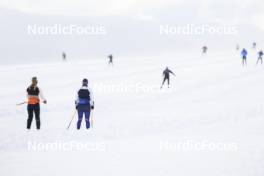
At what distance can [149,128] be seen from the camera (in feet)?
44.4

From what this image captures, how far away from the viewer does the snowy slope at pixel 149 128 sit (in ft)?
28.2

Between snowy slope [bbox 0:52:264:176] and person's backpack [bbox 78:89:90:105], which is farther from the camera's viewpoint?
person's backpack [bbox 78:89:90:105]

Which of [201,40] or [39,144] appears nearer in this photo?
[39,144]

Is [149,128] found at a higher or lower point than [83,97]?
lower

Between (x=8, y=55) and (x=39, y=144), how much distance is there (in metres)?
112

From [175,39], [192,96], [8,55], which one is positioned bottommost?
[192,96]

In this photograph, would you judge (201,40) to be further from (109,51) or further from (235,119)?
(235,119)

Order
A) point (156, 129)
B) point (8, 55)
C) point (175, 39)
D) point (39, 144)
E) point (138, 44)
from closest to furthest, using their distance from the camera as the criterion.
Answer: point (39, 144)
point (156, 129)
point (8, 55)
point (138, 44)
point (175, 39)

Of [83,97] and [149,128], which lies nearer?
[83,97]

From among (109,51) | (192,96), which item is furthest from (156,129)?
(109,51)

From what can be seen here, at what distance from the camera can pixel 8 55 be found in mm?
117812

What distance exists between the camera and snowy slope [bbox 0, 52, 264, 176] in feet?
28.2

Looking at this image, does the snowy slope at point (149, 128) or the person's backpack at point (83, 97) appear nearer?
the snowy slope at point (149, 128)

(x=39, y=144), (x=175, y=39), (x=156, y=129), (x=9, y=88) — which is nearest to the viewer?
(x=39, y=144)
